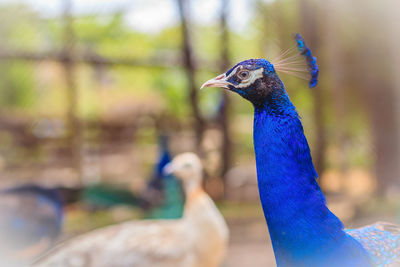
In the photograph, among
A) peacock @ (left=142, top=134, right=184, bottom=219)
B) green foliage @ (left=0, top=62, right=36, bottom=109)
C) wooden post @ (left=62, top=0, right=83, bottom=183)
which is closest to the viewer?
peacock @ (left=142, top=134, right=184, bottom=219)

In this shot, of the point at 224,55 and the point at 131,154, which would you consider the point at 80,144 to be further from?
the point at 131,154

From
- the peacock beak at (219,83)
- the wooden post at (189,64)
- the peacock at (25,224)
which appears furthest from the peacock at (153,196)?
the peacock beak at (219,83)

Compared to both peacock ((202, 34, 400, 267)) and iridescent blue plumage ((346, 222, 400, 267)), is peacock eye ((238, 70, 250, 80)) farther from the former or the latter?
iridescent blue plumage ((346, 222, 400, 267))

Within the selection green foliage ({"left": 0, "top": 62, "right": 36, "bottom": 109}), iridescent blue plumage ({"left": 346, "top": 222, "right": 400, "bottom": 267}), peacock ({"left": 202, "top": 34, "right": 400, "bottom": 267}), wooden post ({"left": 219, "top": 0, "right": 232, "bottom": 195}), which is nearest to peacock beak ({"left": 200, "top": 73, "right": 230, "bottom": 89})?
peacock ({"left": 202, "top": 34, "right": 400, "bottom": 267})

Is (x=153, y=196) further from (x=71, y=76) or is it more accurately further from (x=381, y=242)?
(x=381, y=242)

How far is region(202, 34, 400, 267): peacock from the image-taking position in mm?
743

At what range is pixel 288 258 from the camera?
754 millimetres

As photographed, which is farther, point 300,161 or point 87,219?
point 87,219

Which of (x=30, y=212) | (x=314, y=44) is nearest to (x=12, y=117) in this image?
(x=30, y=212)

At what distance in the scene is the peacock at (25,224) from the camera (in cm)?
211

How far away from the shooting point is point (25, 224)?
2.19 metres

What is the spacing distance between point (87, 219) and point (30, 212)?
1277 mm

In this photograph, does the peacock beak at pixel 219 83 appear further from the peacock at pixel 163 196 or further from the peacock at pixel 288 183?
the peacock at pixel 163 196

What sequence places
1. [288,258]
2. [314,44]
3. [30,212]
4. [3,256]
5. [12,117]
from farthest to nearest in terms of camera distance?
[12,117] < [314,44] < [30,212] < [3,256] < [288,258]
